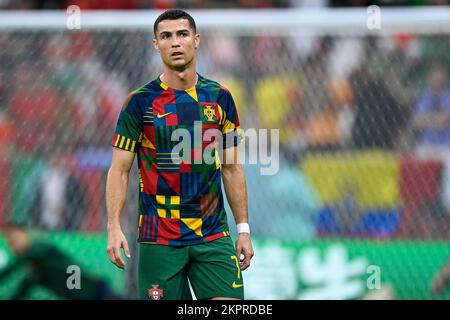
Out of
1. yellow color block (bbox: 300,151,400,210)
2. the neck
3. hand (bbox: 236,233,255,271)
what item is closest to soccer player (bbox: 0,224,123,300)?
yellow color block (bbox: 300,151,400,210)

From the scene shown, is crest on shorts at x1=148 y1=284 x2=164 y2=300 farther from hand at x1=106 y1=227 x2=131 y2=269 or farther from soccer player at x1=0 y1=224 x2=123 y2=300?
soccer player at x1=0 y1=224 x2=123 y2=300

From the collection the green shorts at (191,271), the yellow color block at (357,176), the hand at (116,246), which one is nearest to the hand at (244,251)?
the green shorts at (191,271)

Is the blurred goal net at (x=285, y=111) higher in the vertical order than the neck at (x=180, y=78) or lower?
higher

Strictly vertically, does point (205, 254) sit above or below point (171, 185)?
below

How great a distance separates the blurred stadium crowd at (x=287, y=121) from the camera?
647cm

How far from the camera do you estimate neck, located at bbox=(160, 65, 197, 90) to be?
4.35 meters

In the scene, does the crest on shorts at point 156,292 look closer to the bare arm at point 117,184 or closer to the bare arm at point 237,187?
the bare arm at point 117,184

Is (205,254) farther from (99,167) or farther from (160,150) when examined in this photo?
(99,167)

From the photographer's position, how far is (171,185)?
4.31 metres

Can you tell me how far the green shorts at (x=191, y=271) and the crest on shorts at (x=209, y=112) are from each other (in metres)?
0.61

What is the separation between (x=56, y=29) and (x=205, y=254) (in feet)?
9.17

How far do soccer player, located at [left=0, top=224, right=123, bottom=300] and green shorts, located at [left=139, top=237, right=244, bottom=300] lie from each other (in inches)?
85.7
